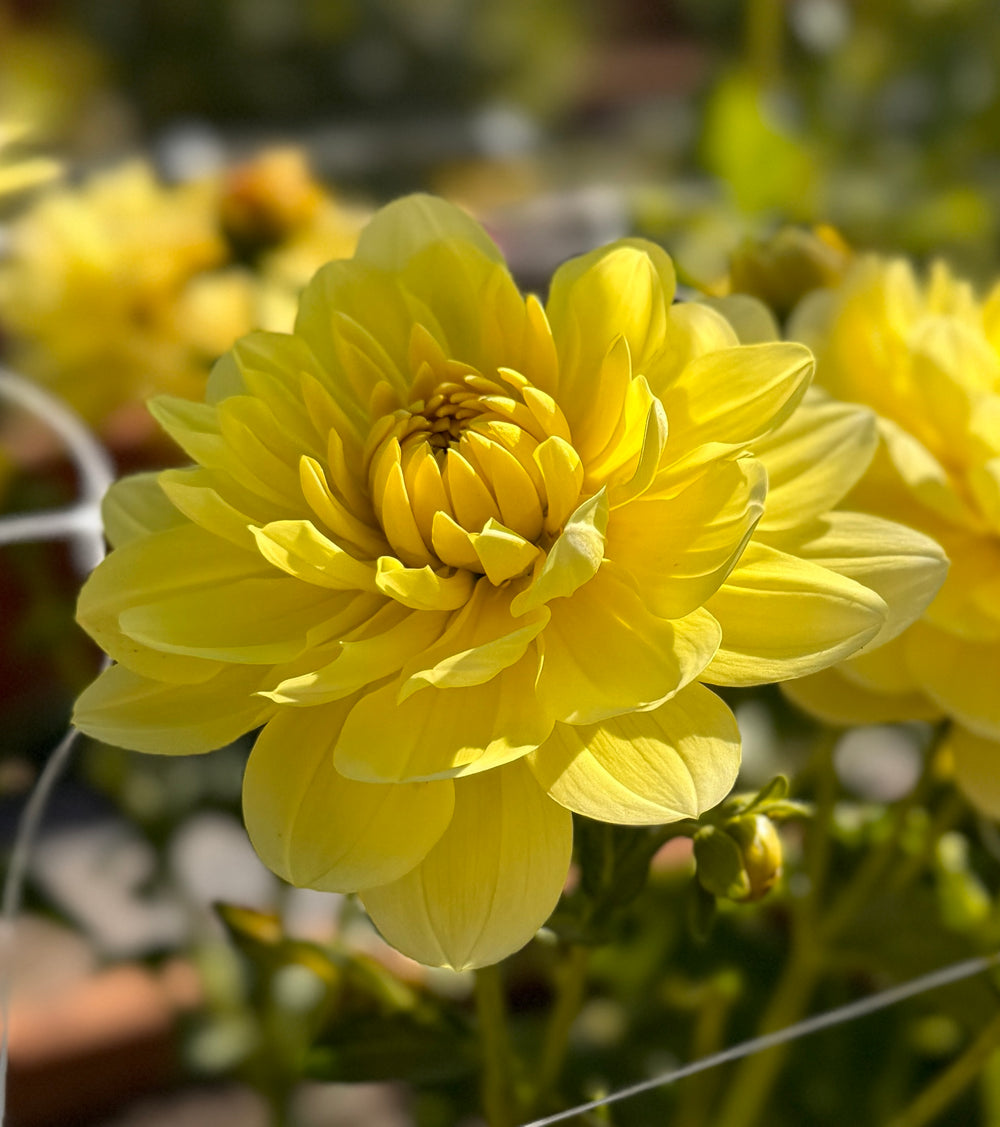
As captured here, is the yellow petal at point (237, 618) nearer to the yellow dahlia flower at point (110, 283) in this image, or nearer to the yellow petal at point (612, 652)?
the yellow petal at point (612, 652)

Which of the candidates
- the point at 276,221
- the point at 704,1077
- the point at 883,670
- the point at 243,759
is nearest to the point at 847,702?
the point at 883,670

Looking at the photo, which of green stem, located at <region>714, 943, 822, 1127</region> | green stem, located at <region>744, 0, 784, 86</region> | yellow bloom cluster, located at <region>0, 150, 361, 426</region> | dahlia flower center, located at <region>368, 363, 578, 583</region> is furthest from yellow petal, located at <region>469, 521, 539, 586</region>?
green stem, located at <region>744, 0, 784, 86</region>

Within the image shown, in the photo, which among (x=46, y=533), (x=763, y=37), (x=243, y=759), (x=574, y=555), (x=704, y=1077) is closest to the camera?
(x=574, y=555)

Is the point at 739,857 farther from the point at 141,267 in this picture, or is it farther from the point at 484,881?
the point at 141,267

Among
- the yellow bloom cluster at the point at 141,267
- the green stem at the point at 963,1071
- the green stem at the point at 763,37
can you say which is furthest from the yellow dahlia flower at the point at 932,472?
the green stem at the point at 763,37

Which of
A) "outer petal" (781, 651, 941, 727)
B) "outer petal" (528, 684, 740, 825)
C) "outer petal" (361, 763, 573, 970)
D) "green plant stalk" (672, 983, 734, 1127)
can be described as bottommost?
"green plant stalk" (672, 983, 734, 1127)

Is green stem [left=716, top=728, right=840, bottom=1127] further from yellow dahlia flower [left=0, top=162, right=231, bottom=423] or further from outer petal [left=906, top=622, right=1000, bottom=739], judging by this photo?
yellow dahlia flower [left=0, top=162, right=231, bottom=423]
